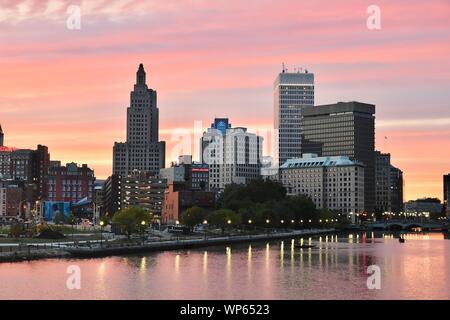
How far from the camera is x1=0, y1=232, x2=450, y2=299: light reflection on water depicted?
6969 centimetres

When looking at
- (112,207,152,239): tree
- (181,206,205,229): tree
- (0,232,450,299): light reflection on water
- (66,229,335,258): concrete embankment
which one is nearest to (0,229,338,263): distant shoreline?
(66,229,335,258): concrete embankment

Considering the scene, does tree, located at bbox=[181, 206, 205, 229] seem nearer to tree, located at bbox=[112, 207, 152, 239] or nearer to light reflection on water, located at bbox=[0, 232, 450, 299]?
tree, located at bbox=[112, 207, 152, 239]

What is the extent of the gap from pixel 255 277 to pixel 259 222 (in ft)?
357

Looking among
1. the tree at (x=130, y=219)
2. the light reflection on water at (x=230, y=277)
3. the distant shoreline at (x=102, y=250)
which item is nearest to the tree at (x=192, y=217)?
the distant shoreline at (x=102, y=250)

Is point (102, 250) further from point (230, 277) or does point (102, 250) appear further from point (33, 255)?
point (230, 277)

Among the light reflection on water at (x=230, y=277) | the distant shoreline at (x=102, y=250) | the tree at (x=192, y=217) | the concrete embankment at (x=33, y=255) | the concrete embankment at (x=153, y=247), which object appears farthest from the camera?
the tree at (x=192, y=217)

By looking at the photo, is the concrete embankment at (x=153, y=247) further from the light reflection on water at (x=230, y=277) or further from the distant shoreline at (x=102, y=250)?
the light reflection on water at (x=230, y=277)

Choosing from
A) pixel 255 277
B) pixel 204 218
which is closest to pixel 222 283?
pixel 255 277

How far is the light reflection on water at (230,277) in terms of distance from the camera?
69688mm

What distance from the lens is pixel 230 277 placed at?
83062 mm

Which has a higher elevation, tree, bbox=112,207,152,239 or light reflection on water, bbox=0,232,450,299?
tree, bbox=112,207,152,239
